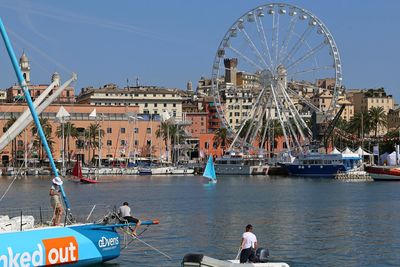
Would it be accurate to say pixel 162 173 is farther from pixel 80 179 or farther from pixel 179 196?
pixel 179 196

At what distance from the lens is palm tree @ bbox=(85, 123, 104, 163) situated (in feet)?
629

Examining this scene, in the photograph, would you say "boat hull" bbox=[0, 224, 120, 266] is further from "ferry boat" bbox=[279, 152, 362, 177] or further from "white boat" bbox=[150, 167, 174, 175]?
"white boat" bbox=[150, 167, 174, 175]

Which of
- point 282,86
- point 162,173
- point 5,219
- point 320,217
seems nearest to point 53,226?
point 5,219

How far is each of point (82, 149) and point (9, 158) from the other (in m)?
16.9

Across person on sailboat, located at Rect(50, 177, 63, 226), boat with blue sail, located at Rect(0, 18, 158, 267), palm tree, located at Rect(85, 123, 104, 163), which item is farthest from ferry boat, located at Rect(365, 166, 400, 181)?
person on sailboat, located at Rect(50, 177, 63, 226)

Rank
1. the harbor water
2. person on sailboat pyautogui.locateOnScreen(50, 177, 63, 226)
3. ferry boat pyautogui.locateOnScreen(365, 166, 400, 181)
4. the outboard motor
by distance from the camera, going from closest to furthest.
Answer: the outboard motor → person on sailboat pyautogui.locateOnScreen(50, 177, 63, 226) → the harbor water → ferry boat pyautogui.locateOnScreen(365, 166, 400, 181)

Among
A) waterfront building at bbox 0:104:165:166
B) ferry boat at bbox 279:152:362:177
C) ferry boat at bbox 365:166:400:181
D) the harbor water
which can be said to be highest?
waterfront building at bbox 0:104:165:166

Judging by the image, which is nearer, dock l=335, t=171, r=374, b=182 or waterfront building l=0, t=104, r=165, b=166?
dock l=335, t=171, r=374, b=182

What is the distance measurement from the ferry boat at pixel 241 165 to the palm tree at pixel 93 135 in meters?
27.6

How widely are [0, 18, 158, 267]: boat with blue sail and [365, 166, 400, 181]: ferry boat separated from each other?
106047 millimetres

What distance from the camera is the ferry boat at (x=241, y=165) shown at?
181 m

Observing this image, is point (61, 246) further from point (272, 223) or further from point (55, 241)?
point (272, 223)

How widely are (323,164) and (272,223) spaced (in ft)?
353

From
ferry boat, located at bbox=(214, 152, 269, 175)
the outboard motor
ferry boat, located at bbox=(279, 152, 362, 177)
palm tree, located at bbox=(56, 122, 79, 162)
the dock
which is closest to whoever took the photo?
the outboard motor
